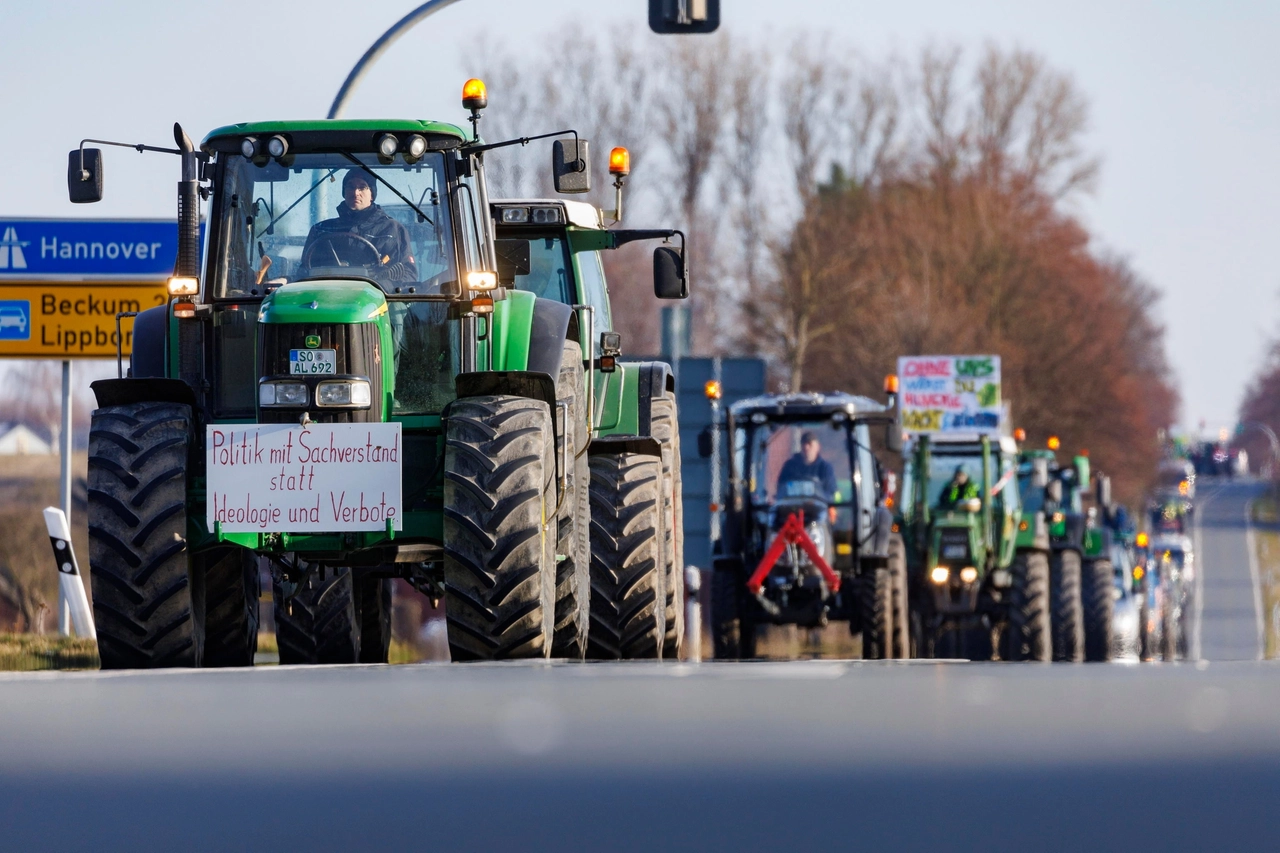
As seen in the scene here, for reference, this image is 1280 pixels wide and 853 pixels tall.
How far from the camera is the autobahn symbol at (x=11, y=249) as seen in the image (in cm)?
1600

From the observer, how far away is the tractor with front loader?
62.5 ft

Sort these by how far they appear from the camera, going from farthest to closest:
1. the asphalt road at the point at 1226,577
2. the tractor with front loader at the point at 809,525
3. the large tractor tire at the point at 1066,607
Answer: the asphalt road at the point at 1226,577 < the large tractor tire at the point at 1066,607 < the tractor with front loader at the point at 809,525

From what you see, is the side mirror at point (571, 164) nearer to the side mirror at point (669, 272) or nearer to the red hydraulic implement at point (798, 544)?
the side mirror at point (669, 272)

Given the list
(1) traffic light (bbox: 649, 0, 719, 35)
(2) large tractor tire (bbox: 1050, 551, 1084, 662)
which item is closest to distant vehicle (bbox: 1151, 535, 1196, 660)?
(2) large tractor tire (bbox: 1050, 551, 1084, 662)

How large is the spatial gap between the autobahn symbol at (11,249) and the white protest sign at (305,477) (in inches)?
329

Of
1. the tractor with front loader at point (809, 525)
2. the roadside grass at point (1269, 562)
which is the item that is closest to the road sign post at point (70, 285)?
the tractor with front loader at point (809, 525)

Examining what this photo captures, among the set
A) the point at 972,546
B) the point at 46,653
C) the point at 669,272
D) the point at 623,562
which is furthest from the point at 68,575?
the point at 972,546

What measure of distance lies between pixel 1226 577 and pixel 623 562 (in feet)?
248

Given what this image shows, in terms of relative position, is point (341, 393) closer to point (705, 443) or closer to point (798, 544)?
point (705, 443)

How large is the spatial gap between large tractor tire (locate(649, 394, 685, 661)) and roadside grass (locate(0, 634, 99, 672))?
3.35 m

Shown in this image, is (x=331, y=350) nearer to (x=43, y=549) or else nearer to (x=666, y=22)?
(x=666, y=22)

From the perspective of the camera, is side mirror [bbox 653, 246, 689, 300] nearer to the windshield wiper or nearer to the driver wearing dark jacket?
the windshield wiper

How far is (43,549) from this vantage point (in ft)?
108

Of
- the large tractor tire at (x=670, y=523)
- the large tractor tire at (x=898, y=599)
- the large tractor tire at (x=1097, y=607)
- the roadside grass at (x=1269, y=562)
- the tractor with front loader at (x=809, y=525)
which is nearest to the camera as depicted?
the large tractor tire at (x=670, y=523)
